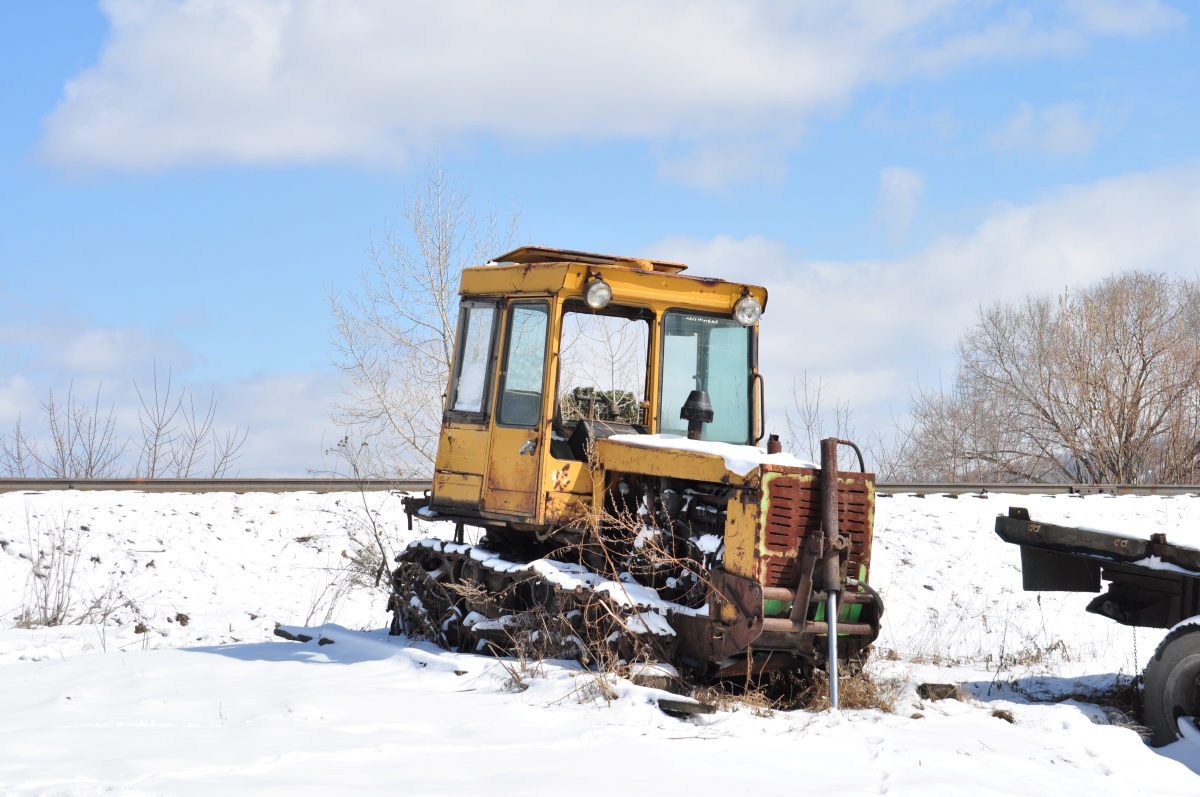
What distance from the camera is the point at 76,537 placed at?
1332cm

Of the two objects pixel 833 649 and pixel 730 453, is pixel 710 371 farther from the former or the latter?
pixel 833 649

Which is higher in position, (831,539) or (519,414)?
(519,414)

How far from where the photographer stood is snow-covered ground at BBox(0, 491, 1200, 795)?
5.34 meters

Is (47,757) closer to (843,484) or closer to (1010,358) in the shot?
(843,484)

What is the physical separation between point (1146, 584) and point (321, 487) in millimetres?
10980

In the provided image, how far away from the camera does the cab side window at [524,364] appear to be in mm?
8219

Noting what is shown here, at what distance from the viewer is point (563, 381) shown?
8.93m

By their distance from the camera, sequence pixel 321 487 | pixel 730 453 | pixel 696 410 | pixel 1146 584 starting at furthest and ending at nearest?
pixel 321 487 < pixel 696 410 < pixel 1146 584 < pixel 730 453

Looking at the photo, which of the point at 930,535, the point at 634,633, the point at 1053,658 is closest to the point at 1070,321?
the point at 930,535

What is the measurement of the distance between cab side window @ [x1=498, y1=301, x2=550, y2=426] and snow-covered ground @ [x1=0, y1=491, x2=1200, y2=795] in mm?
1782

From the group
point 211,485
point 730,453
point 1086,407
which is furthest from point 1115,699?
point 1086,407

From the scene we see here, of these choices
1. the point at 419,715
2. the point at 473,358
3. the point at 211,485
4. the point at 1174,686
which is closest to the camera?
the point at 419,715

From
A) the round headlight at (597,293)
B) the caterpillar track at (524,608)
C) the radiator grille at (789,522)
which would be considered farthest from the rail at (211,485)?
the radiator grille at (789,522)

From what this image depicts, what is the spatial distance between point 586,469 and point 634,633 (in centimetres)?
137
